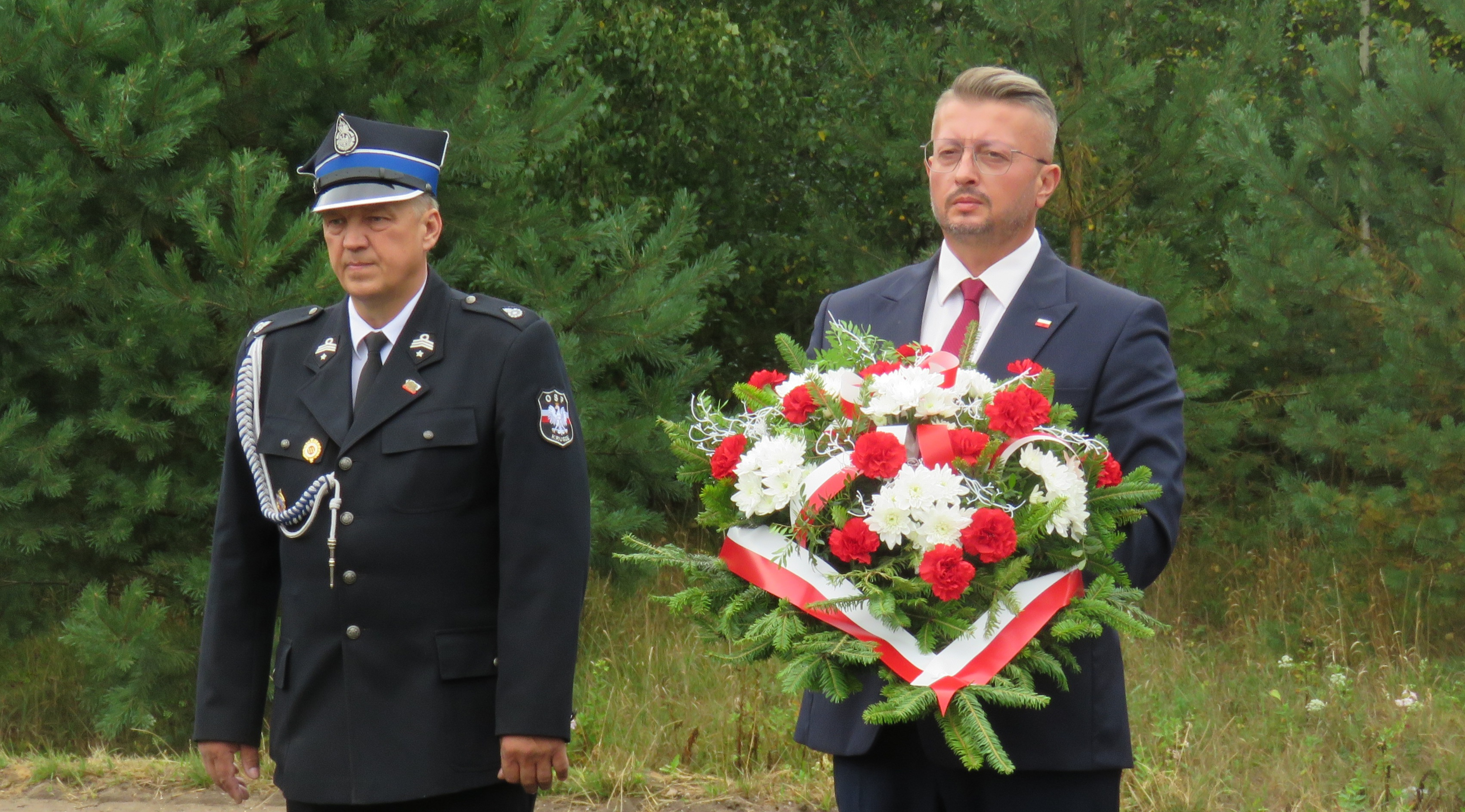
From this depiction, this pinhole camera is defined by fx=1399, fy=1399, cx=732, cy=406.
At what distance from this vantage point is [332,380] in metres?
2.87

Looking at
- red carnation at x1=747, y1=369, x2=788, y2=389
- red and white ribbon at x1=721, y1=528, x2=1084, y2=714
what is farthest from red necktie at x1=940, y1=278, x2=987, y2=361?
red and white ribbon at x1=721, y1=528, x2=1084, y2=714

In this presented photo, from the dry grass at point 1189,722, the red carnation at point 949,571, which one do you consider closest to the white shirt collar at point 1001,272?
the red carnation at point 949,571

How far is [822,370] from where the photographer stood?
7.84 feet

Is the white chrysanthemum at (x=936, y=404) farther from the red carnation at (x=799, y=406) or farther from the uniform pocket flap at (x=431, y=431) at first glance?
the uniform pocket flap at (x=431, y=431)

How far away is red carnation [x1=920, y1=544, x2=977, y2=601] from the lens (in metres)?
2.00

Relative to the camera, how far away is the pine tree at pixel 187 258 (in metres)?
5.55

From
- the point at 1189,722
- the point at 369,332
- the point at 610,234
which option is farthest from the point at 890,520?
the point at 610,234

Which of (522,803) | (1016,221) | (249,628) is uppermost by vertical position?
(1016,221)

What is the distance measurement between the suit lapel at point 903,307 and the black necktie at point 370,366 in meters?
1.01

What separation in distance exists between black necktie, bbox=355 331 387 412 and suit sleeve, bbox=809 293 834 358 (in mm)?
879

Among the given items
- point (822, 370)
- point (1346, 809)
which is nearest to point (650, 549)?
point (822, 370)

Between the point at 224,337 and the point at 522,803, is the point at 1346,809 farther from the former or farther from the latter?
the point at 224,337

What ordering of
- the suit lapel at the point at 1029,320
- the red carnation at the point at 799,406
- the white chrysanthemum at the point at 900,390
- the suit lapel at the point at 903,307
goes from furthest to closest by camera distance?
the suit lapel at the point at 903,307 → the suit lapel at the point at 1029,320 → the red carnation at the point at 799,406 → the white chrysanthemum at the point at 900,390

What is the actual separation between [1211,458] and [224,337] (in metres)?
5.81
